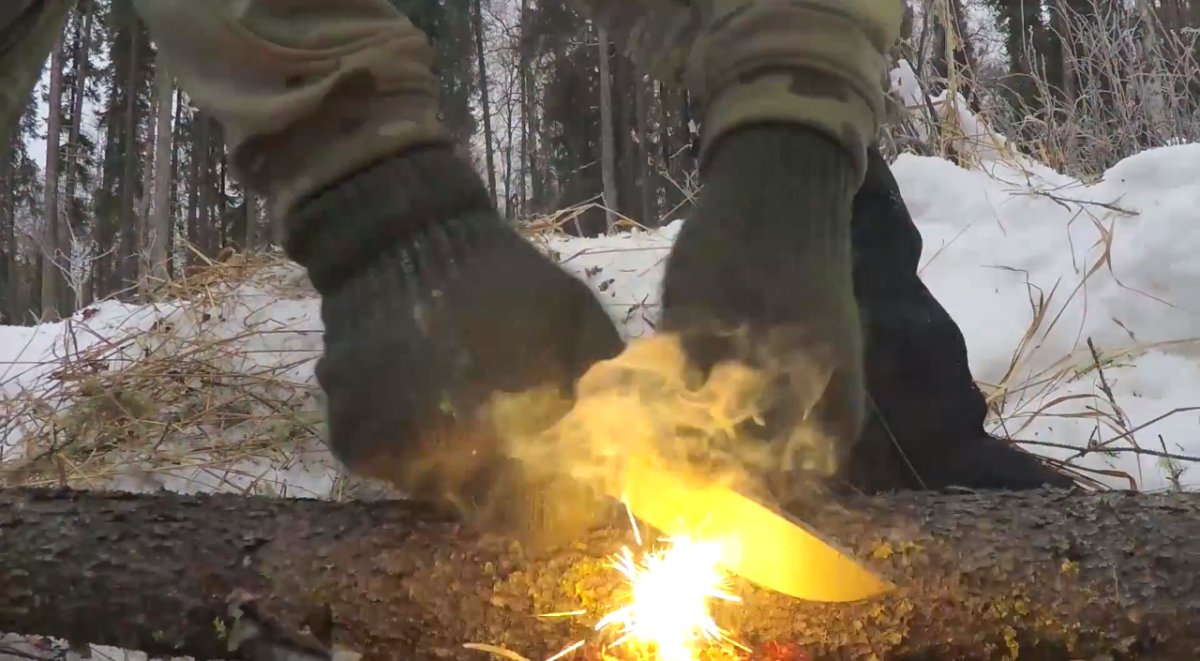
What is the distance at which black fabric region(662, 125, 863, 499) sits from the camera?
2.13ft

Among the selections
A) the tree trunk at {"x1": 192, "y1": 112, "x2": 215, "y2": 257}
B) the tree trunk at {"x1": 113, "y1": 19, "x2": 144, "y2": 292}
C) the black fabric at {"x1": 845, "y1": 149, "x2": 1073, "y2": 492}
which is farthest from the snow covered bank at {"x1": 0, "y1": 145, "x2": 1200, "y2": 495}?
the tree trunk at {"x1": 113, "y1": 19, "x2": 144, "y2": 292}

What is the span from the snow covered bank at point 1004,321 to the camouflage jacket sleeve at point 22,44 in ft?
1.73

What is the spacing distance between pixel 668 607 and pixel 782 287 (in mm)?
240

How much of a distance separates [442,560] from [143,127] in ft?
35.0

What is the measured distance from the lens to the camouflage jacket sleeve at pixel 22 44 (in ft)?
3.61

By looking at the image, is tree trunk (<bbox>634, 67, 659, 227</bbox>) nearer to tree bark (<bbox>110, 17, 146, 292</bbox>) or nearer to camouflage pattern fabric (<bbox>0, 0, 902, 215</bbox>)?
tree bark (<bbox>110, 17, 146, 292</bbox>)

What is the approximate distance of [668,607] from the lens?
0.61 meters

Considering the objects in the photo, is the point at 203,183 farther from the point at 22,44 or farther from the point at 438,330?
the point at 438,330

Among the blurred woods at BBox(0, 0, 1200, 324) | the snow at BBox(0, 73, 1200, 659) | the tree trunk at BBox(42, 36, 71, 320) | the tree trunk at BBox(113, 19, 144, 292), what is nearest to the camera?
the snow at BBox(0, 73, 1200, 659)

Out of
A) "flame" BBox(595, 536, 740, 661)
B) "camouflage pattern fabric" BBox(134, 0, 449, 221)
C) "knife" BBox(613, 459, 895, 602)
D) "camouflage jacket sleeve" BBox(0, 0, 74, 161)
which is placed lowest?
"flame" BBox(595, 536, 740, 661)

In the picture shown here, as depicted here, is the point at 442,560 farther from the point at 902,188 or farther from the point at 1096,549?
the point at 902,188

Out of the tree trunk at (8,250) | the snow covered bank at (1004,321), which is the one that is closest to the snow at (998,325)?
the snow covered bank at (1004,321)

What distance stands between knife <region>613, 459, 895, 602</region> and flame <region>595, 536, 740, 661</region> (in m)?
0.02

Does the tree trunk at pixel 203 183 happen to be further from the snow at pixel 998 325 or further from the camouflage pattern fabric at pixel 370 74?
the camouflage pattern fabric at pixel 370 74
